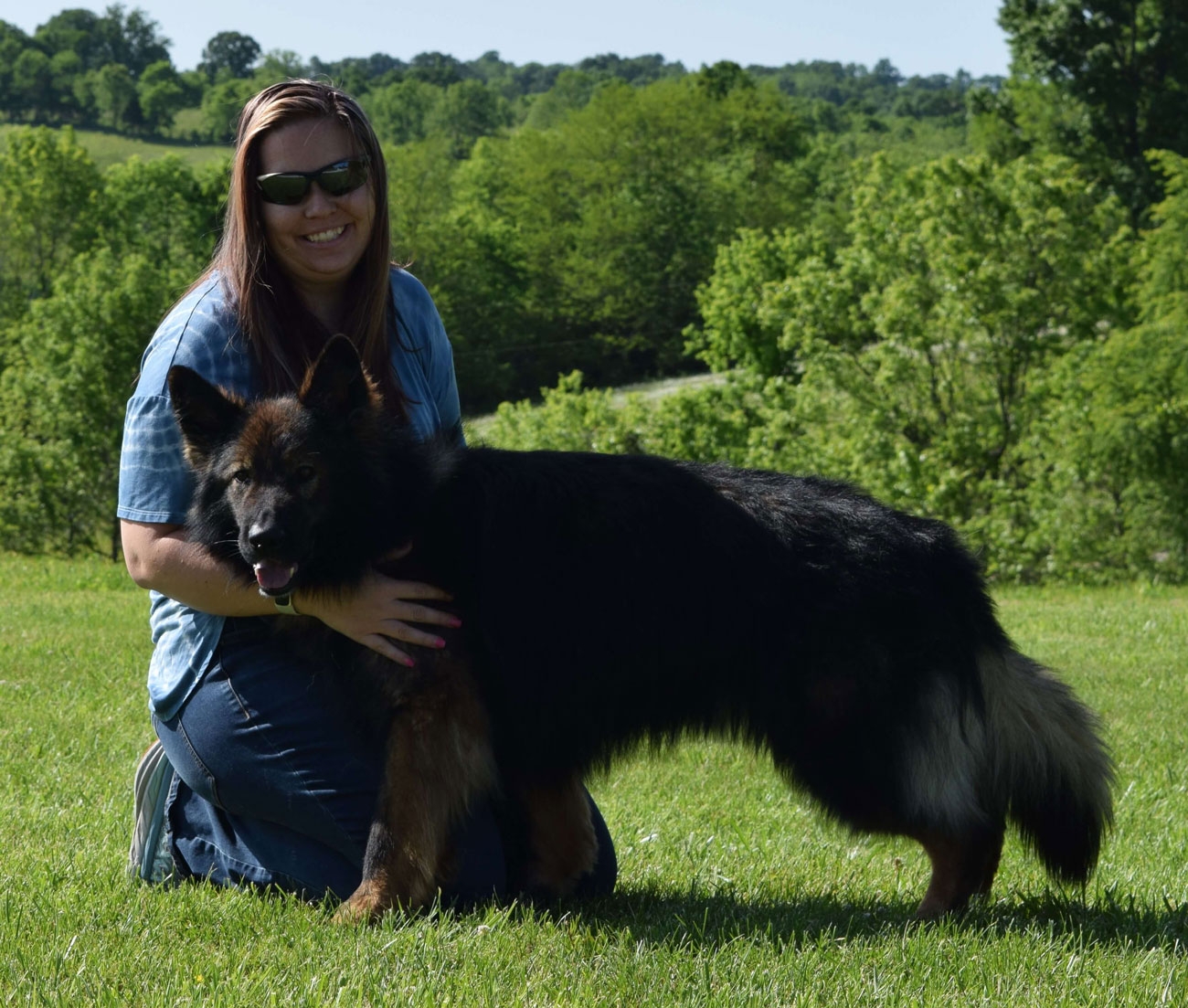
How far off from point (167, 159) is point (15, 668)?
170 feet

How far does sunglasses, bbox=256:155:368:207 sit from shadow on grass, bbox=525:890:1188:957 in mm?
2435

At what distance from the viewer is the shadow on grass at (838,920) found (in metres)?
3.61

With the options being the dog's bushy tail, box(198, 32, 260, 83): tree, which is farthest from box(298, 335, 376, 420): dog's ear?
box(198, 32, 260, 83): tree

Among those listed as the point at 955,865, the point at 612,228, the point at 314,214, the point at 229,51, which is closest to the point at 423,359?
the point at 314,214

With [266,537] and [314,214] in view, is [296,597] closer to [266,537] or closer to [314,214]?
[266,537]

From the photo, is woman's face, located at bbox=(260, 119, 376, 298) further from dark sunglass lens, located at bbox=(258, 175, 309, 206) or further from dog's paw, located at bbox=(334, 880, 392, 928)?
dog's paw, located at bbox=(334, 880, 392, 928)

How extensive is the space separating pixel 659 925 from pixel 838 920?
0.58 meters

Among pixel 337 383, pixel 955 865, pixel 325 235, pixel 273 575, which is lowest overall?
pixel 955 865

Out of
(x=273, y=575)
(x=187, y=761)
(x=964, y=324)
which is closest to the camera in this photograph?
(x=273, y=575)

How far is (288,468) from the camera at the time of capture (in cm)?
375

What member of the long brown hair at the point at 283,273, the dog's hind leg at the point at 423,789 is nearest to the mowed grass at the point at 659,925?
the dog's hind leg at the point at 423,789

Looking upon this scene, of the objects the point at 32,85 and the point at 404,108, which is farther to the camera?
→ the point at 32,85

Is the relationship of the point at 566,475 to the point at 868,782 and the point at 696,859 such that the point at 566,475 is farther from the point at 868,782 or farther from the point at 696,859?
the point at 696,859

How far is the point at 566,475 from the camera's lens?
13.2ft
